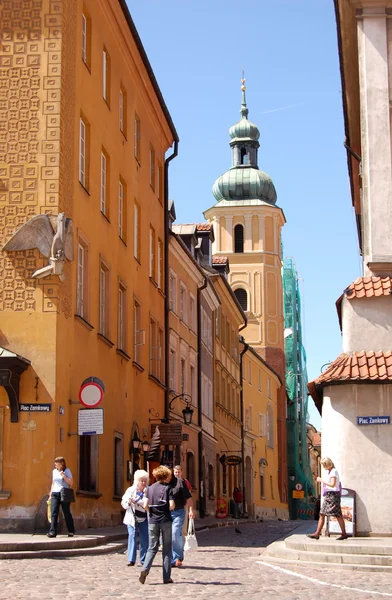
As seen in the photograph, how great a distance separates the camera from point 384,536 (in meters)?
19.7

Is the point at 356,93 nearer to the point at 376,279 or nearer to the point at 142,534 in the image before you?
the point at 376,279

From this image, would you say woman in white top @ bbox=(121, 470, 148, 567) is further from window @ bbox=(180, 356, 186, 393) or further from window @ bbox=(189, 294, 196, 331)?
window @ bbox=(189, 294, 196, 331)

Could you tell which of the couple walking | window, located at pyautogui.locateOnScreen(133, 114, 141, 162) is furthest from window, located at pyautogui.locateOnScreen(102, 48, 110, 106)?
the couple walking

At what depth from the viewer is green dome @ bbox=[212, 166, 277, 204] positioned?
296ft

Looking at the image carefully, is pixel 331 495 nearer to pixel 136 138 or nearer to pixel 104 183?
pixel 104 183

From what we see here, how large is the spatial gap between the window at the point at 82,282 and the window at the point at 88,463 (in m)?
2.87

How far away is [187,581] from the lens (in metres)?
13.8

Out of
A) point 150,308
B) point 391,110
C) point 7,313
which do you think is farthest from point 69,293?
point 150,308

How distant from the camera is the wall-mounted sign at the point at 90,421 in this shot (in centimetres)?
2197

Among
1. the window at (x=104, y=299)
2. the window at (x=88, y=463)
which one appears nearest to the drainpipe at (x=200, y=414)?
the window at (x=104, y=299)

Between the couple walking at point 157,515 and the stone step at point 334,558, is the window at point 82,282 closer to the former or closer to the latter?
the couple walking at point 157,515

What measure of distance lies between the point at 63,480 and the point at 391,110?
10771 millimetres

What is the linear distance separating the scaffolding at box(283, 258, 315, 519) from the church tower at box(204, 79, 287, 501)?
679cm

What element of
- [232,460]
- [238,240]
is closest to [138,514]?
[232,460]
